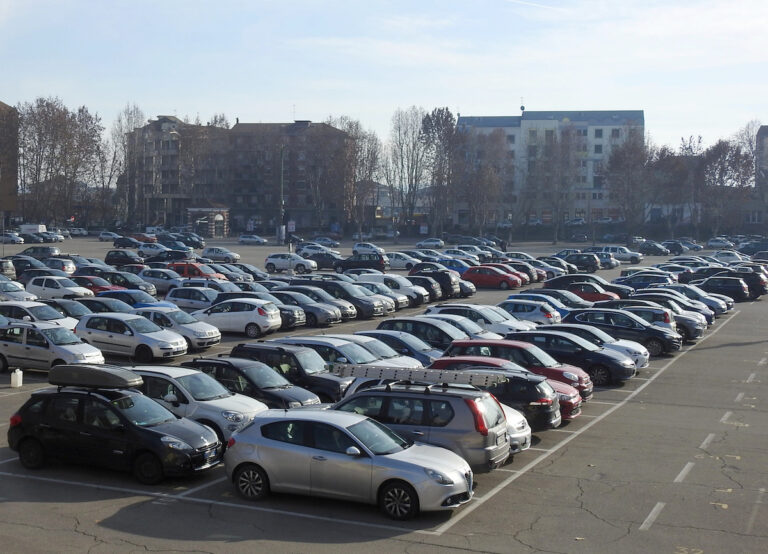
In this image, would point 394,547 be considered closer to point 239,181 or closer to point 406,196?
point 406,196

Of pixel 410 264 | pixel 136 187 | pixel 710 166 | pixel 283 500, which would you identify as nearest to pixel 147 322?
pixel 283 500

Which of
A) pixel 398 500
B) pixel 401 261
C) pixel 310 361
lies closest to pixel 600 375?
pixel 310 361

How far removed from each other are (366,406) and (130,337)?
12.2 metres

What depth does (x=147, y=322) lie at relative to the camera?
79.1 ft

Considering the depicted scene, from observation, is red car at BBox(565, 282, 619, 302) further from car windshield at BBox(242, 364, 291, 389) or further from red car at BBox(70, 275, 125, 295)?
car windshield at BBox(242, 364, 291, 389)

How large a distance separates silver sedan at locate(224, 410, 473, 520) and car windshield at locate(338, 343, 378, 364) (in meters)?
7.05

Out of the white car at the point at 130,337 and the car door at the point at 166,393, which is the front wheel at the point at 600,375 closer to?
the white car at the point at 130,337

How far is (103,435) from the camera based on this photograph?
41.3 feet

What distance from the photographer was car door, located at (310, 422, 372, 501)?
1092 cm

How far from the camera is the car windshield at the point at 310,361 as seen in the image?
18.0 m

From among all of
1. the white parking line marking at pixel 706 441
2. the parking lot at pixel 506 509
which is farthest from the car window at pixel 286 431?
the white parking line marking at pixel 706 441

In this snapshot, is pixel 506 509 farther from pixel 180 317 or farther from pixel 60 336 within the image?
pixel 180 317

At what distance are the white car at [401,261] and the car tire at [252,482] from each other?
46365 mm

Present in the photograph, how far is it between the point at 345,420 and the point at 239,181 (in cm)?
11532
